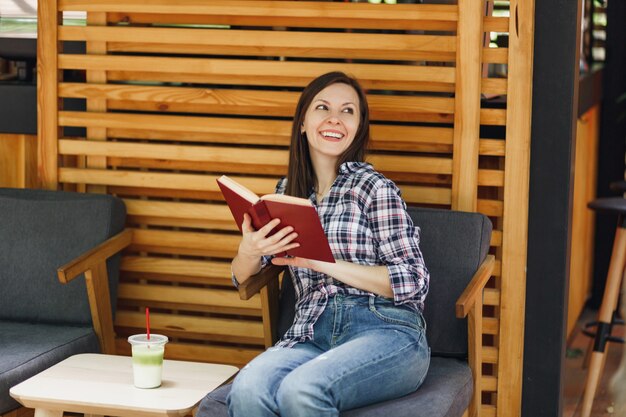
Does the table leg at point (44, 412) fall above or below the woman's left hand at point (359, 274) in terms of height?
below

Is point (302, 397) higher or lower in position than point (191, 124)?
lower

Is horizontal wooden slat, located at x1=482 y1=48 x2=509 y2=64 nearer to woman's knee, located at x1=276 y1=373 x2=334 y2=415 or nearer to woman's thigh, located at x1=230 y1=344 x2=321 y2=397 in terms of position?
woman's thigh, located at x1=230 y1=344 x2=321 y2=397

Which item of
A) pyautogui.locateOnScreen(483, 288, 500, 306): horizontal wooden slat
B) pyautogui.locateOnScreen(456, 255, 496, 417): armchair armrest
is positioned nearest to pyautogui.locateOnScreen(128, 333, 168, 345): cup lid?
pyautogui.locateOnScreen(456, 255, 496, 417): armchair armrest

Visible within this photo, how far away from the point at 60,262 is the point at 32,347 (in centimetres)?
42

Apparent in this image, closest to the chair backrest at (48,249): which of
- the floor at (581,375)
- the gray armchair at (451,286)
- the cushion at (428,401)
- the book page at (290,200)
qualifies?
the gray armchair at (451,286)

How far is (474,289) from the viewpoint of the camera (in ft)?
10.2

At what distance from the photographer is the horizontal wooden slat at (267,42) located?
143 inches

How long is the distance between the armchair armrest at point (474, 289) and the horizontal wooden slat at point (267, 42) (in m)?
0.76

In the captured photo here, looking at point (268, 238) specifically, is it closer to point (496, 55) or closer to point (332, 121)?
point (332, 121)

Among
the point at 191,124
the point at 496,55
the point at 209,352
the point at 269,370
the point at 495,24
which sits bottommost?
the point at 209,352

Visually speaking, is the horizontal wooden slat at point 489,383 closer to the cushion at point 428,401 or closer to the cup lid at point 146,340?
the cushion at point 428,401

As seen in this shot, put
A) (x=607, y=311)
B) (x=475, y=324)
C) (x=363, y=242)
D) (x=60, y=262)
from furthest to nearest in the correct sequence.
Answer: (x=607, y=311), (x=60, y=262), (x=475, y=324), (x=363, y=242)

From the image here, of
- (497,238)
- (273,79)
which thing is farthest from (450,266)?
(273,79)

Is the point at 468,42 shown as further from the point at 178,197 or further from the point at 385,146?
the point at 178,197
